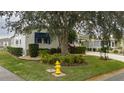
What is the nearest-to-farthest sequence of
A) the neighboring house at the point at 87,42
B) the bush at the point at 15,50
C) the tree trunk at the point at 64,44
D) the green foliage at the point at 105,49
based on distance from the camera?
the bush at the point at 15,50 < the neighboring house at the point at 87,42 < the tree trunk at the point at 64,44 < the green foliage at the point at 105,49

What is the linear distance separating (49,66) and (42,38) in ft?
6.35

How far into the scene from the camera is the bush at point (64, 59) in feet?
44.3

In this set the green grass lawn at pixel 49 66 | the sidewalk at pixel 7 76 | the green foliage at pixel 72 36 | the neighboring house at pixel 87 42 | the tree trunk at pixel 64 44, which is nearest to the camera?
the sidewalk at pixel 7 76

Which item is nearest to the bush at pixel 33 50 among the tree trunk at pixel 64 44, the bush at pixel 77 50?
the tree trunk at pixel 64 44

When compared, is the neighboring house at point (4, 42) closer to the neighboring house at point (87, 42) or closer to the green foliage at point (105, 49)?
the neighboring house at point (87, 42)

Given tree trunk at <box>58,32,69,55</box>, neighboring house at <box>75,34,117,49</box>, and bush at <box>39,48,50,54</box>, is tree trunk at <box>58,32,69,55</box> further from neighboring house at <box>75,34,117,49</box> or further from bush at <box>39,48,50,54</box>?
bush at <box>39,48,50,54</box>

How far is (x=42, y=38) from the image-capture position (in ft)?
46.7

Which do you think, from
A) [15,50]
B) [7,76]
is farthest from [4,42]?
[7,76]

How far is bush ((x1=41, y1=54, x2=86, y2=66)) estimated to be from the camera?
13504mm
